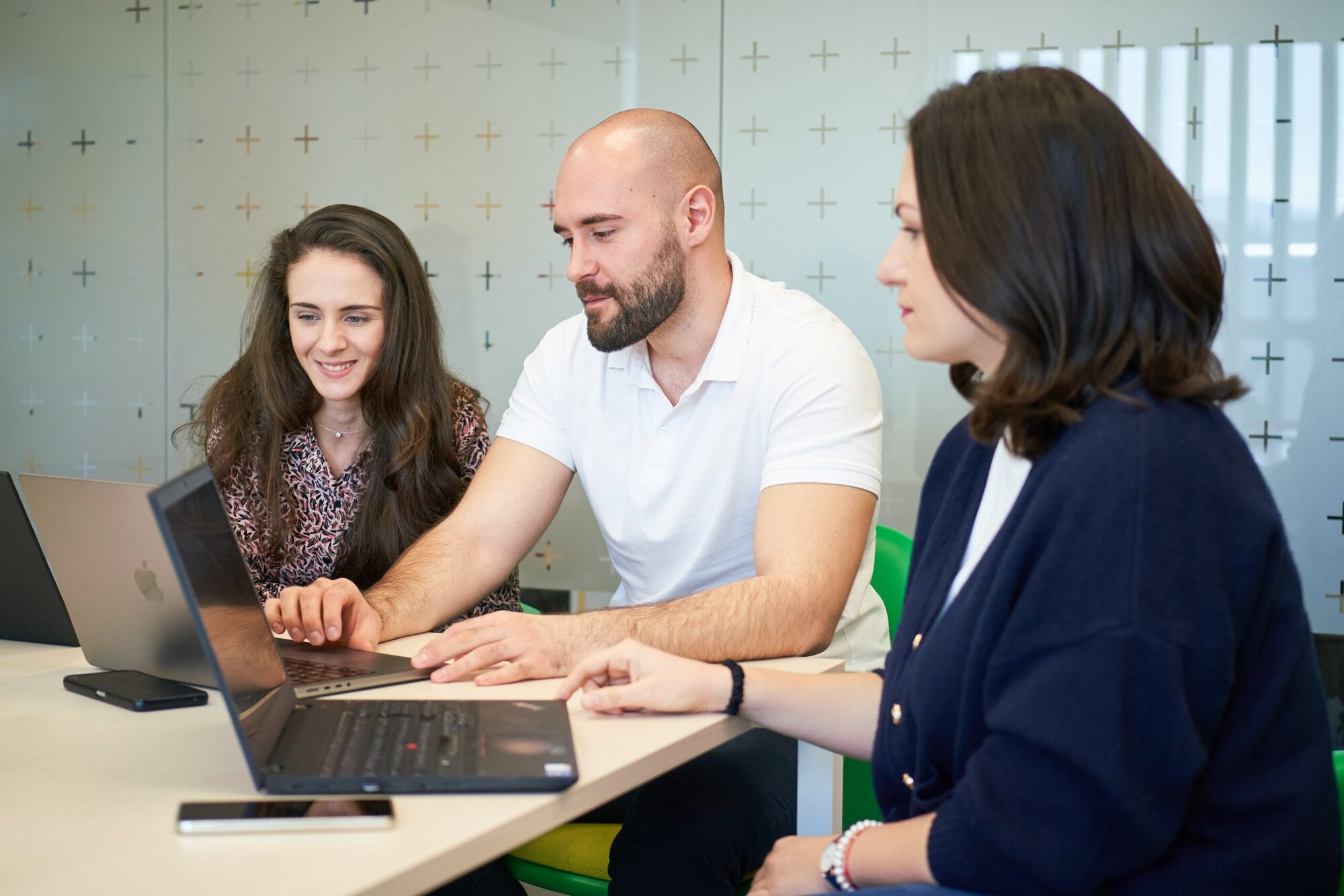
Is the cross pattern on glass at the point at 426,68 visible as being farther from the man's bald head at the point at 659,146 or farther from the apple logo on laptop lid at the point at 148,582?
the apple logo on laptop lid at the point at 148,582

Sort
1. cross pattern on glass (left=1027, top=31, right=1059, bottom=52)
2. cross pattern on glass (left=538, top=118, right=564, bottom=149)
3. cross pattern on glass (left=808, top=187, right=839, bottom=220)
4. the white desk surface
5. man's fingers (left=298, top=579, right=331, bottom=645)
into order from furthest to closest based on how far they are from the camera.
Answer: cross pattern on glass (left=538, top=118, right=564, bottom=149)
cross pattern on glass (left=808, top=187, right=839, bottom=220)
cross pattern on glass (left=1027, top=31, right=1059, bottom=52)
man's fingers (left=298, top=579, right=331, bottom=645)
the white desk surface

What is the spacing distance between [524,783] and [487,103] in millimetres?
2345

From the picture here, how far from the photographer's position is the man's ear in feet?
6.80

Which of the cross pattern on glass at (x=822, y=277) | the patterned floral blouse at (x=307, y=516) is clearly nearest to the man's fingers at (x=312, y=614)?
the patterned floral blouse at (x=307, y=516)

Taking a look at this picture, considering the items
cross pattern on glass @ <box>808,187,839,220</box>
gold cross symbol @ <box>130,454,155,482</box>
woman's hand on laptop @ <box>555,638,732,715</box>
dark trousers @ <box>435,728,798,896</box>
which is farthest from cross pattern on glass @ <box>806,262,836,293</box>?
gold cross symbol @ <box>130,454,155,482</box>

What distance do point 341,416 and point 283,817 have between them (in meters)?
1.53

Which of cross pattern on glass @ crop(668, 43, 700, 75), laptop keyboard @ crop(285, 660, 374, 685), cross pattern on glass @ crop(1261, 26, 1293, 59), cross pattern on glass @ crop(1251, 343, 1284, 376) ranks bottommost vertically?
laptop keyboard @ crop(285, 660, 374, 685)

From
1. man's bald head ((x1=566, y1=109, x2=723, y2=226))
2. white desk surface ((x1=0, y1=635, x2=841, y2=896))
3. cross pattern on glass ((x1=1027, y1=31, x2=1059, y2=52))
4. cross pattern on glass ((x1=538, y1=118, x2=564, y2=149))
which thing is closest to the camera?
white desk surface ((x1=0, y1=635, x2=841, y2=896))

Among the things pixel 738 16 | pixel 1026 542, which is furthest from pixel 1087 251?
pixel 738 16

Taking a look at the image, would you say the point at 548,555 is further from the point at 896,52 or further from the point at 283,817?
the point at 283,817

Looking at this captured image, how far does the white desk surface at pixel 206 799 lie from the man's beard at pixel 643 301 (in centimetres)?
76

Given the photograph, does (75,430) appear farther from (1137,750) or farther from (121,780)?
(1137,750)

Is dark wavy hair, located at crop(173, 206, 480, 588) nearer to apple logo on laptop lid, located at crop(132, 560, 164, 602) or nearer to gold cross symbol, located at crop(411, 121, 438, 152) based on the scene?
gold cross symbol, located at crop(411, 121, 438, 152)

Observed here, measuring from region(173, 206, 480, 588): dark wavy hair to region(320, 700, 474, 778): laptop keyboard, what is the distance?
101 cm
